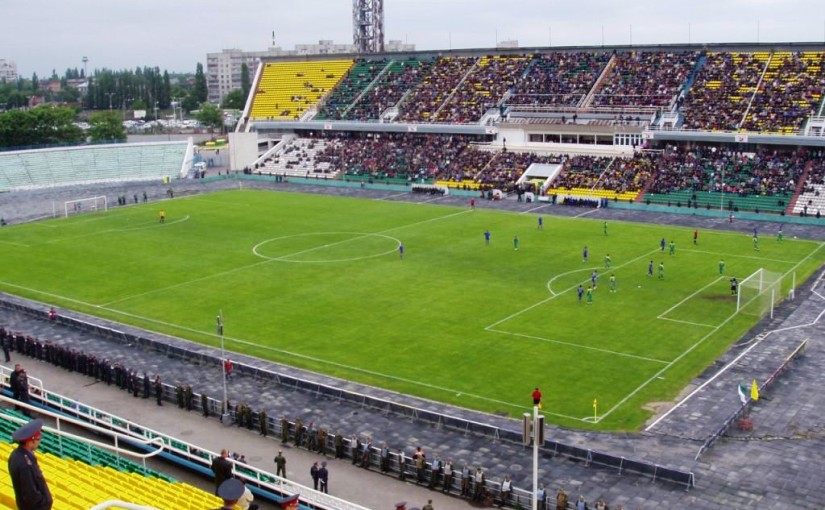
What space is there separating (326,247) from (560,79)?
4585cm

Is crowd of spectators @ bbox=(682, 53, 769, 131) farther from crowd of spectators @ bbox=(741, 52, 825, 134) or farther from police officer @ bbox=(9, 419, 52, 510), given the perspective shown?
police officer @ bbox=(9, 419, 52, 510)

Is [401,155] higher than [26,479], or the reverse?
[401,155]

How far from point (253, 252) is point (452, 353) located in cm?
2512

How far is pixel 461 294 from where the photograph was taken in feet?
156

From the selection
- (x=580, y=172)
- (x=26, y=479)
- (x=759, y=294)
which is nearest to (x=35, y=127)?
(x=580, y=172)

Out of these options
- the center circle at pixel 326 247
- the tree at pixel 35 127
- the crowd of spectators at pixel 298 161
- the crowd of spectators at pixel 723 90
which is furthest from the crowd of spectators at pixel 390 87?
the tree at pixel 35 127

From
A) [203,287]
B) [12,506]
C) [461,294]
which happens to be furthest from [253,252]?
[12,506]

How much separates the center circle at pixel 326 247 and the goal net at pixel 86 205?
2422cm

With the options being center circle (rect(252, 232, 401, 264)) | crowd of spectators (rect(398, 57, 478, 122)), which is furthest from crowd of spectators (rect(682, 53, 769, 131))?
center circle (rect(252, 232, 401, 264))

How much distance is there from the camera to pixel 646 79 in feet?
299

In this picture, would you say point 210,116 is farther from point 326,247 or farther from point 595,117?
point 326,247

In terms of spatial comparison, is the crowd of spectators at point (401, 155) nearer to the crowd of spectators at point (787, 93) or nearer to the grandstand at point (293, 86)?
the grandstand at point (293, 86)

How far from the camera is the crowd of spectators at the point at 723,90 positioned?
81.4 m

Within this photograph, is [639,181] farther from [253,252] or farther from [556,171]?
[253,252]
